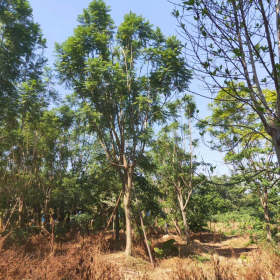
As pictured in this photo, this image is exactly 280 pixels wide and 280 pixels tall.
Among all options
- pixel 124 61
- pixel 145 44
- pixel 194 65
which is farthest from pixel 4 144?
pixel 194 65

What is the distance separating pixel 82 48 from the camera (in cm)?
880

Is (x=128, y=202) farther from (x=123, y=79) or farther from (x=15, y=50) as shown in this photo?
(x=15, y=50)

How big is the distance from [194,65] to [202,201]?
571 inches

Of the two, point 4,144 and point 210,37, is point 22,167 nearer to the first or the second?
point 4,144

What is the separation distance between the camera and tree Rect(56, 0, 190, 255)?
28.4 ft

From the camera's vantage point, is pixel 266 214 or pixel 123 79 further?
pixel 266 214

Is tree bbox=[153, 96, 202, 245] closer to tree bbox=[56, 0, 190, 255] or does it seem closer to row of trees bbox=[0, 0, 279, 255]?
row of trees bbox=[0, 0, 279, 255]

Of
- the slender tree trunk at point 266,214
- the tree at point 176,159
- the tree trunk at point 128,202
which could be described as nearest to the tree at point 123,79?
the tree trunk at point 128,202

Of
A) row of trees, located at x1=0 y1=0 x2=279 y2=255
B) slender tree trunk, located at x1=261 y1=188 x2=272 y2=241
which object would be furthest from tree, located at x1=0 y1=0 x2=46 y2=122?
slender tree trunk, located at x1=261 y1=188 x2=272 y2=241

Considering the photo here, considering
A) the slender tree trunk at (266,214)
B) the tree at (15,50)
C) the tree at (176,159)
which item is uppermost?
the tree at (15,50)

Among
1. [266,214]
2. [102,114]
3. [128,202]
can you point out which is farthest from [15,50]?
[266,214]

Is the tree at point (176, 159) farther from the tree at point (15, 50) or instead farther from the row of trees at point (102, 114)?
the tree at point (15, 50)

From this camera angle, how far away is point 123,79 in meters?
8.54

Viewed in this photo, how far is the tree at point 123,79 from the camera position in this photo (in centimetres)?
865
